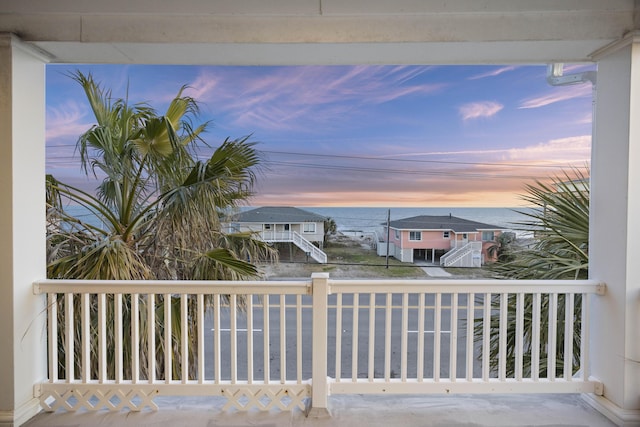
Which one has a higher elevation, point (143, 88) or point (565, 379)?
point (143, 88)

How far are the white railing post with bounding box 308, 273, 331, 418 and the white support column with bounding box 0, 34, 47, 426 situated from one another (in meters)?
1.76

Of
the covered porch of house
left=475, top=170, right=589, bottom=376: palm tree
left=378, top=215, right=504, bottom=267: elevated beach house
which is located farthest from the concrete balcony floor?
left=378, top=215, right=504, bottom=267: elevated beach house

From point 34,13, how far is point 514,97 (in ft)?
16.4

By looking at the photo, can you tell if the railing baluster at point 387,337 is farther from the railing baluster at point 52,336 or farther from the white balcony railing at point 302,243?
the railing baluster at point 52,336

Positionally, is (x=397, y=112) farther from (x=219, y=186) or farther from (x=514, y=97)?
(x=219, y=186)

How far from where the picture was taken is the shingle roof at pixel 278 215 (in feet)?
9.76

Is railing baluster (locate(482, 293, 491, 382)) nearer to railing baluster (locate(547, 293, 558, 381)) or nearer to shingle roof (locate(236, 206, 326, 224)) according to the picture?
railing baluster (locate(547, 293, 558, 381))

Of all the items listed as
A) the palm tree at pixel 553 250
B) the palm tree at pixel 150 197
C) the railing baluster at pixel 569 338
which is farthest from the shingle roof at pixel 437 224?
the palm tree at pixel 150 197

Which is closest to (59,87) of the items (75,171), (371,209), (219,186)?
(75,171)

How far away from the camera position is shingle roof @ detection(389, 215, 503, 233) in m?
3.63

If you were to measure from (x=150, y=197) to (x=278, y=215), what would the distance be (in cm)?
122

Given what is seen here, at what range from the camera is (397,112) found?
15.4ft

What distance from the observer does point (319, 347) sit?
201 centimetres

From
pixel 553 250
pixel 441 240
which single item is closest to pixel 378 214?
pixel 441 240
